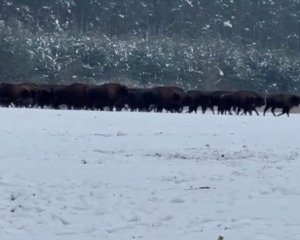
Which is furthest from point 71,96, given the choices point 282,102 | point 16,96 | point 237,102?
point 282,102

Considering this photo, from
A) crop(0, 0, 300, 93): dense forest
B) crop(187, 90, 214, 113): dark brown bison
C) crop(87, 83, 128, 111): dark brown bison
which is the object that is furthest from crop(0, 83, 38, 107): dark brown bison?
crop(0, 0, 300, 93): dense forest

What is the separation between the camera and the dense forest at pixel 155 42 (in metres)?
70.0

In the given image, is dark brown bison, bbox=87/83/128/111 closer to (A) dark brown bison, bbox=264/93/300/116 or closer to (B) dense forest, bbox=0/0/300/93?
(A) dark brown bison, bbox=264/93/300/116

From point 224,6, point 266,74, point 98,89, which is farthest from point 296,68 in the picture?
point 98,89

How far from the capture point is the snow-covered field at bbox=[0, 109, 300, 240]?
39.1 feet

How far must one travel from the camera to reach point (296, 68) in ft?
258

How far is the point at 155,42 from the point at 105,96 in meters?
35.8

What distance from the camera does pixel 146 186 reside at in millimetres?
14023

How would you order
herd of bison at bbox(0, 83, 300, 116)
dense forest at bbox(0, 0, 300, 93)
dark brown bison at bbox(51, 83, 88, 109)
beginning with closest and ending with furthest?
herd of bison at bbox(0, 83, 300, 116)
dark brown bison at bbox(51, 83, 88, 109)
dense forest at bbox(0, 0, 300, 93)

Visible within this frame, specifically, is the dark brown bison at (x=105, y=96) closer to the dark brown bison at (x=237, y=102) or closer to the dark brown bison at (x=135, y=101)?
the dark brown bison at (x=135, y=101)

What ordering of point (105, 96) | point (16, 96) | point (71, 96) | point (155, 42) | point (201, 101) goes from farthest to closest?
point (155, 42) → point (201, 101) → point (71, 96) → point (105, 96) → point (16, 96)

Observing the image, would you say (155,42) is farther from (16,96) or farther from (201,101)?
(16,96)

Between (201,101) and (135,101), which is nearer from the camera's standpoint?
(135,101)

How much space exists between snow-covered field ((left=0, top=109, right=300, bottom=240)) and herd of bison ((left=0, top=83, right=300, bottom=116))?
828 inches
